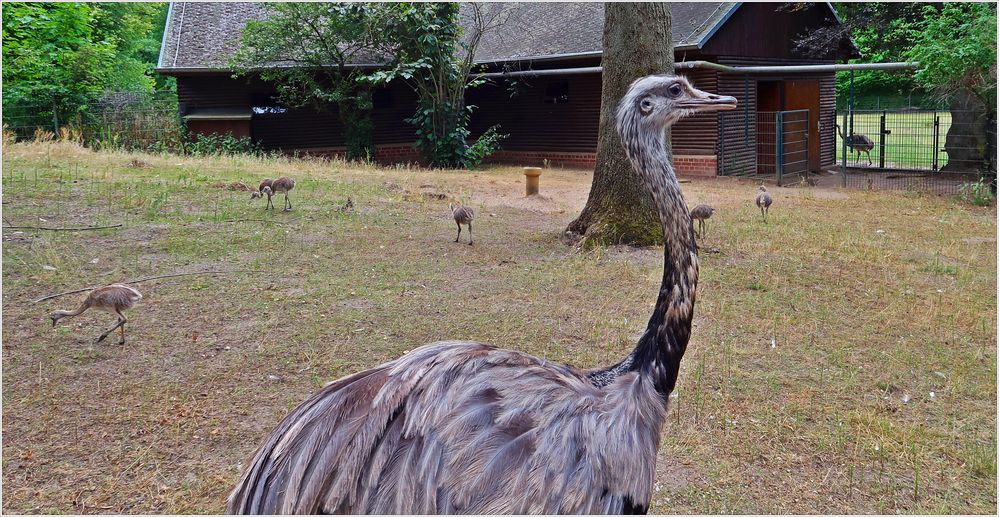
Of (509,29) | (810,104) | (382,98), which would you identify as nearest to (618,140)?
(810,104)

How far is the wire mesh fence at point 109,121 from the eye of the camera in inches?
887

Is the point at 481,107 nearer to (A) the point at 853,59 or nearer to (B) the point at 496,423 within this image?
(A) the point at 853,59

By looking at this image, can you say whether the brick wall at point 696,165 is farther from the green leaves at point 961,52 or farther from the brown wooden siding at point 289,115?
the brown wooden siding at point 289,115

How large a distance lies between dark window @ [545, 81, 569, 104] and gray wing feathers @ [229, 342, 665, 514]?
74.0 feet

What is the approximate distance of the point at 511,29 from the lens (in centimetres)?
2684

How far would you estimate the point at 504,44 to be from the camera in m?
26.4

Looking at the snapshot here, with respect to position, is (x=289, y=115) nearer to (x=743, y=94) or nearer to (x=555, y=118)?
(x=555, y=118)

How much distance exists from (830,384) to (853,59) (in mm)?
22561

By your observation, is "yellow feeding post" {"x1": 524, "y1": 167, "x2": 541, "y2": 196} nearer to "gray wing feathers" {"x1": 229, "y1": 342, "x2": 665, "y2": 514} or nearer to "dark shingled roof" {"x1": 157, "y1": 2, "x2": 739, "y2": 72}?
"dark shingled roof" {"x1": 157, "y1": 2, "x2": 739, "y2": 72}

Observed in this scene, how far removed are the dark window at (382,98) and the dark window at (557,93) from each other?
5043 mm

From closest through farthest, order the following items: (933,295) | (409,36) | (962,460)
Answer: (962,460) → (933,295) → (409,36)

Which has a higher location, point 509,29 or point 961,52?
point 509,29

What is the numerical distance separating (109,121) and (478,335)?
19670 mm

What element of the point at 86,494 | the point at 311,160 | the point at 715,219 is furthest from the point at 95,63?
the point at 86,494
